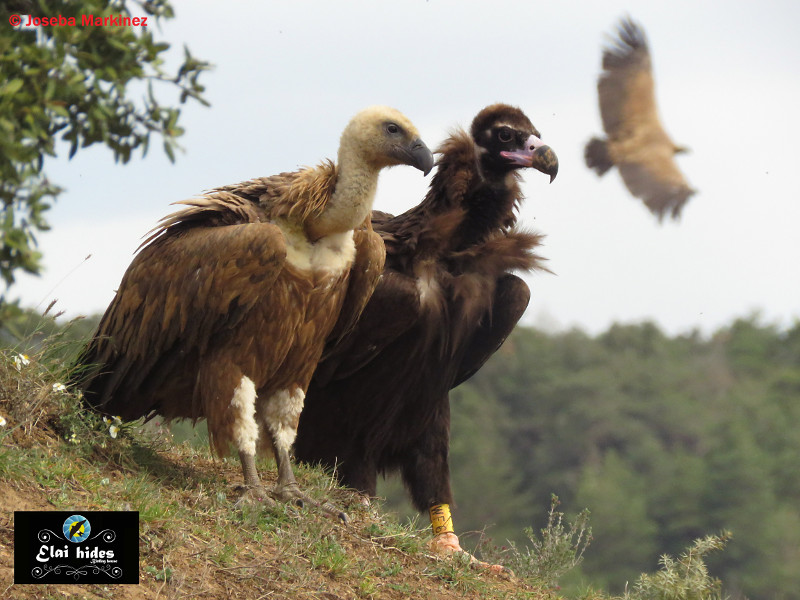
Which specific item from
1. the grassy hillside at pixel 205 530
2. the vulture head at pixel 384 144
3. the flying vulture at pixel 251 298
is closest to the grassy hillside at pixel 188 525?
the grassy hillside at pixel 205 530

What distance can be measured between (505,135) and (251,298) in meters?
2.23

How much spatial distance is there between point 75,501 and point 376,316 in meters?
2.05

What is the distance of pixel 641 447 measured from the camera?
56938mm

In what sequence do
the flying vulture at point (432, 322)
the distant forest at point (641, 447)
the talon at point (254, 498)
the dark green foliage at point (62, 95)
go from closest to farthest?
1. the dark green foliage at point (62, 95)
2. the talon at point (254, 498)
3. the flying vulture at point (432, 322)
4. the distant forest at point (641, 447)

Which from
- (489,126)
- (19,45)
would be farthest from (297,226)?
(19,45)

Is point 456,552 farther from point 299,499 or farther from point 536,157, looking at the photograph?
point 536,157

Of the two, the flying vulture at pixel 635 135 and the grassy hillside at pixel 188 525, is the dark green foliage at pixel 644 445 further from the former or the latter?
the grassy hillside at pixel 188 525

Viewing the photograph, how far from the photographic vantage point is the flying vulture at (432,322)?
→ 21.1 feet

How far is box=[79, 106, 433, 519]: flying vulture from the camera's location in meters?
5.38

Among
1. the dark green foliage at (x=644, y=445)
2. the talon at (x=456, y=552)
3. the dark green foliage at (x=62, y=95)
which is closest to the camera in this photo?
the dark green foliage at (x=62, y=95)

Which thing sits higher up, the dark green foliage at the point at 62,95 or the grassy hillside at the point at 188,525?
the dark green foliage at the point at 62,95

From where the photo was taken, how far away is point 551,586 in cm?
607

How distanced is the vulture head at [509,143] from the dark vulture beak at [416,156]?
48.6 inches

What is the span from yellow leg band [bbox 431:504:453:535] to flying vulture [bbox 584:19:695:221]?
1.99 metres
